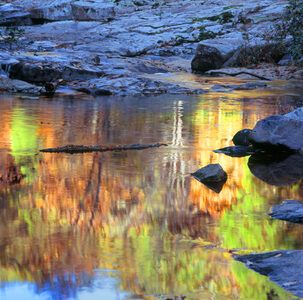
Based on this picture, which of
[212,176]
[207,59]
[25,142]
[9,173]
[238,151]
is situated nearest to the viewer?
[212,176]

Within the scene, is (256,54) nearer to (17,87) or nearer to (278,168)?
(17,87)

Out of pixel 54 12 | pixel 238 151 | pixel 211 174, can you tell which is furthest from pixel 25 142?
pixel 54 12

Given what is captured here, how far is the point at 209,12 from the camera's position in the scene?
1173 inches

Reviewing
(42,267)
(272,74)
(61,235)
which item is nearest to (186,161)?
(61,235)

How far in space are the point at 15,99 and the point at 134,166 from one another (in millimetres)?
7962

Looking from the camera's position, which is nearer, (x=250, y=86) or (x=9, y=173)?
(x=9, y=173)

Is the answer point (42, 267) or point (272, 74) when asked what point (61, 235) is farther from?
point (272, 74)

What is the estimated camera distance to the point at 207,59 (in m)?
22.4

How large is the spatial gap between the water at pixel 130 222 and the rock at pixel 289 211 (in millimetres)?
89

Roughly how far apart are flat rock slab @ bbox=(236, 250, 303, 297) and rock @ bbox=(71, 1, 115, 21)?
99.8ft

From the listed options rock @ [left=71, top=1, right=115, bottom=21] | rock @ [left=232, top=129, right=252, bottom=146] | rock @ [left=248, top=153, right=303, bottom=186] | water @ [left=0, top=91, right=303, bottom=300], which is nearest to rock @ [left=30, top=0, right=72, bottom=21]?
rock @ [left=71, top=1, right=115, bottom=21]

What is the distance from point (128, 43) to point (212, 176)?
21465 mm

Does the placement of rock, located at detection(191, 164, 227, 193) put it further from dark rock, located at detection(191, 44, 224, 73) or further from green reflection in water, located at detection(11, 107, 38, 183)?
dark rock, located at detection(191, 44, 224, 73)

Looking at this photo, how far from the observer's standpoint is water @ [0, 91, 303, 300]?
283 cm
